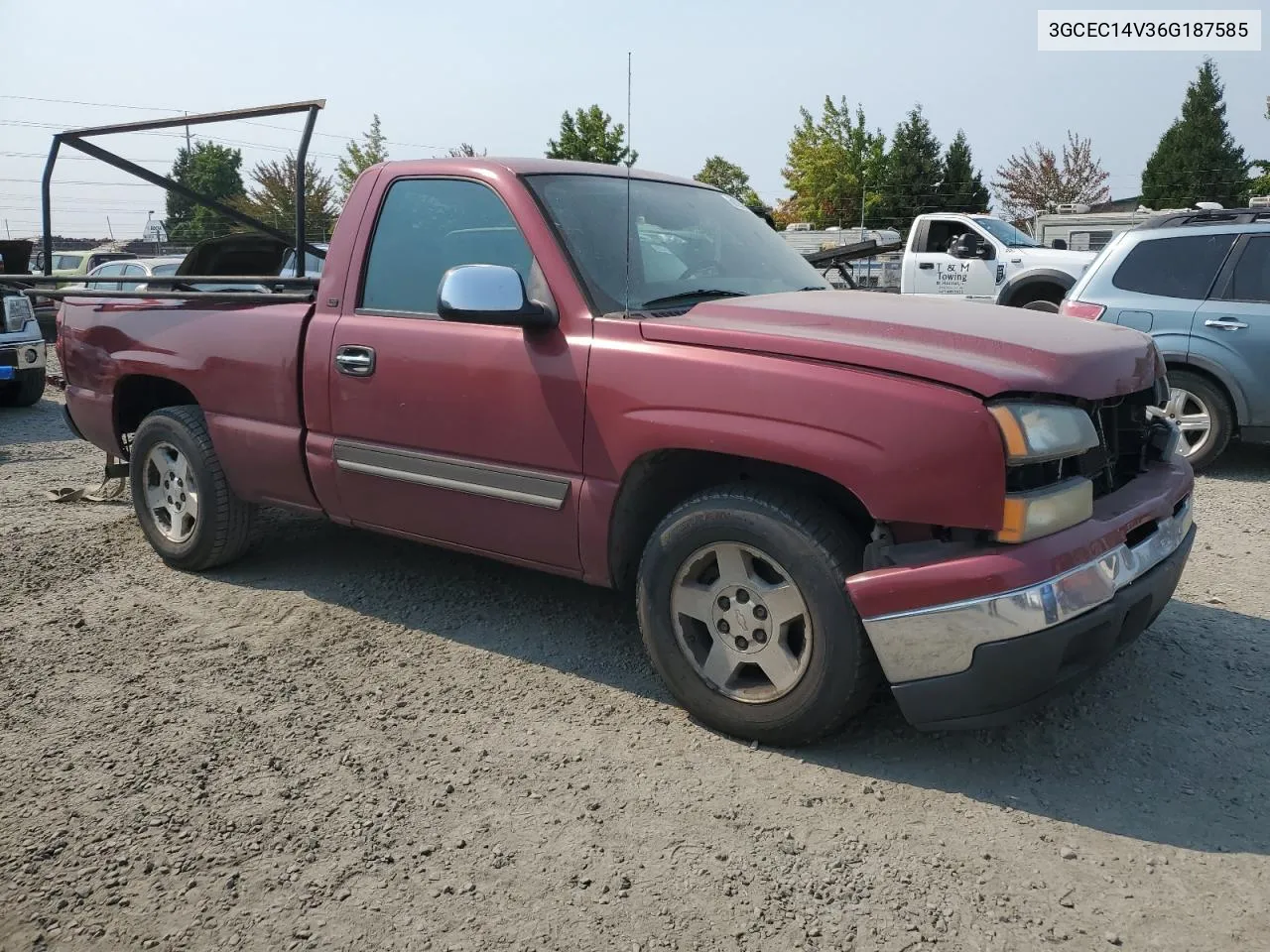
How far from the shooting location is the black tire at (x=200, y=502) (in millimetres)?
4582

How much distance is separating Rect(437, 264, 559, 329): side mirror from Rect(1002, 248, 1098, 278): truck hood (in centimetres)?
928

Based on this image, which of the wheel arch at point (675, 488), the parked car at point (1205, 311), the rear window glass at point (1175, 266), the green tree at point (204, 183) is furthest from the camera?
the rear window glass at point (1175, 266)

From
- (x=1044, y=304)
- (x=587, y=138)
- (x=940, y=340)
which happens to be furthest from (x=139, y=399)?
(x=587, y=138)

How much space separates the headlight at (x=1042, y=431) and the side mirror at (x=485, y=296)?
4.82 ft

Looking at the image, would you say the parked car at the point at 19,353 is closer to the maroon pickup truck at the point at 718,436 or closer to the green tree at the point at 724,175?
the maroon pickup truck at the point at 718,436

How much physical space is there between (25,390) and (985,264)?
36.7ft

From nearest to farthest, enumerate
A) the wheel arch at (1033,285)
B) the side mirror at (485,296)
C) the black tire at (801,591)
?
the black tire at (801,591)
the side mirror at (485,296)
the wheel arch at (1033,285)

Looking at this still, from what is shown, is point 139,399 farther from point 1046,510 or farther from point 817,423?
point 1046,510

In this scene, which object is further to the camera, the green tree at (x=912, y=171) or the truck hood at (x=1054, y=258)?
the green tree at (x=912, y=171)

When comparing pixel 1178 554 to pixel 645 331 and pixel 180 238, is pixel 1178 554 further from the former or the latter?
pixel 180 238

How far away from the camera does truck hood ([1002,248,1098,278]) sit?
37.5ft

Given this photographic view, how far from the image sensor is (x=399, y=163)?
3.97 metres

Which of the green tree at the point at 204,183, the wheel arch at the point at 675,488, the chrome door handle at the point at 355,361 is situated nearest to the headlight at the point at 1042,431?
the wheel arch at the point at 675,488

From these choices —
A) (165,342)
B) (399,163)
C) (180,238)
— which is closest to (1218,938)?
(399,163)
